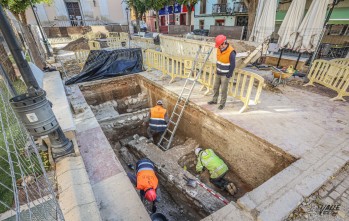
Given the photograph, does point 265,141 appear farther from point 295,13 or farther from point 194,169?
point 295,13

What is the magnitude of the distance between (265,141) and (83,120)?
180 inches

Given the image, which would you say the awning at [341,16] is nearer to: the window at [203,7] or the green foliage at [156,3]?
the window at [203,7]

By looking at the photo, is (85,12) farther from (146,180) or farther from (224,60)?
(146,180)

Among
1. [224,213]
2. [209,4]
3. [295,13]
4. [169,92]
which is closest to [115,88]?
[169,92]

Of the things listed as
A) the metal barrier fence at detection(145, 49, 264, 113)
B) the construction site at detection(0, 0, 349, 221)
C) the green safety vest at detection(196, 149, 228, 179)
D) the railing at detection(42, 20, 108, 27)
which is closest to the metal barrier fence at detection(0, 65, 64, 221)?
the construction site at detection(0, 0, 349, 221)

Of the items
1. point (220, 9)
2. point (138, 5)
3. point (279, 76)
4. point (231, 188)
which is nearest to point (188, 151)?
point (231, 188)

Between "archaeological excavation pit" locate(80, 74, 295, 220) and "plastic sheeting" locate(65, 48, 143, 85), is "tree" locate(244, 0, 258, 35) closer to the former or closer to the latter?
"plastic sheeting" locate(65, 48, 143, 85)

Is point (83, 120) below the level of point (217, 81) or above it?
below

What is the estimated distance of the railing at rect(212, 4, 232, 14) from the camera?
73.4 feet

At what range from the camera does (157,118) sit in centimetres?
569

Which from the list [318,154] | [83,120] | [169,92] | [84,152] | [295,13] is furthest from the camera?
[295,13]

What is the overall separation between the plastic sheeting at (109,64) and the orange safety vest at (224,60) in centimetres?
501

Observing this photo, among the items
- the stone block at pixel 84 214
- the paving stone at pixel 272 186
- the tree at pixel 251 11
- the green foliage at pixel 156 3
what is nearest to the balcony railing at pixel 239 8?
the green foliage at pixel 156 3

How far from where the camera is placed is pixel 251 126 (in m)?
4.30
